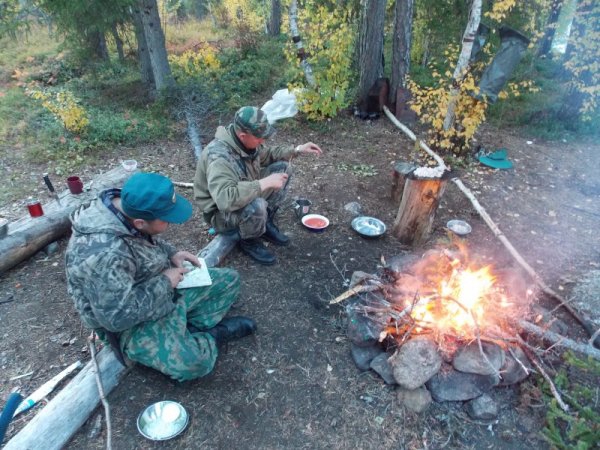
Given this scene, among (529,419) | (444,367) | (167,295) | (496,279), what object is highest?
(167,295)

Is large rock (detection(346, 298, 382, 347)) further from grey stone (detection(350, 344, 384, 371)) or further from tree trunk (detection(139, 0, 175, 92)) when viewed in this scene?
tree trunk (detection(139, 0, 175, 92))

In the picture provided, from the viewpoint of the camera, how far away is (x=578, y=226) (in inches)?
199

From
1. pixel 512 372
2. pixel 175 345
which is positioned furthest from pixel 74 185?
pixel 512 372

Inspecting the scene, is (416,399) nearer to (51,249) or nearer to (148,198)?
(148,198)

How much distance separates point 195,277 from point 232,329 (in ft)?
1.84

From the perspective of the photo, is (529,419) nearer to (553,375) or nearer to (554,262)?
(553,375)

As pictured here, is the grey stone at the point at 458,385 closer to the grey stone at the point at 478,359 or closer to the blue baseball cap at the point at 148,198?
the grey stone at the point at 478,359

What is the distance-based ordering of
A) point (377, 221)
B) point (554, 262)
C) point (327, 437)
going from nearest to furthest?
point (327, 437), point (554, 262), point (377, 221)

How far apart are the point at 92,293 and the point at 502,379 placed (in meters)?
3.06

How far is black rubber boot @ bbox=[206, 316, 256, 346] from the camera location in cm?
324

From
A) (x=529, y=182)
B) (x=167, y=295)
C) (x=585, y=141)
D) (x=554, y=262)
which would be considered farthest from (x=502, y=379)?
(x=585, y=141)

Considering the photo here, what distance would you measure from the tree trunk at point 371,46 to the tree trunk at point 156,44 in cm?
448

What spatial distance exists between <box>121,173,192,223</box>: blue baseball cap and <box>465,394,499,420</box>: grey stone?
2.56m

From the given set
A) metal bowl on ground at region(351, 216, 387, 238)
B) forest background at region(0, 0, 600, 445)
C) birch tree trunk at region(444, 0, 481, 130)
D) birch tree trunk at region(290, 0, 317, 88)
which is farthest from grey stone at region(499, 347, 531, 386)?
birch tree trunk at region(290, 0, 317, 88)
